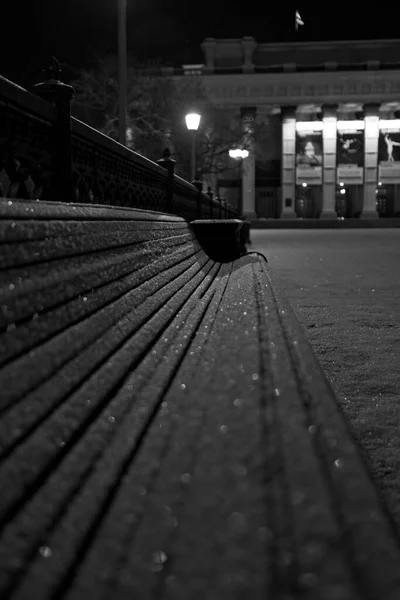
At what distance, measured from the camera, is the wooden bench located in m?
0.71

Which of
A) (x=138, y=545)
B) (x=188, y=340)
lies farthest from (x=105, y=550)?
(x=188, y=340)

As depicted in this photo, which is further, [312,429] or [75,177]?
Answer: [75,177]

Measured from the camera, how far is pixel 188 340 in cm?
198

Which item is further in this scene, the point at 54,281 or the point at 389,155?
the point at 389,155

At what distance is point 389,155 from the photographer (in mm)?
53438

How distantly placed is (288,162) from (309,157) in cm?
185

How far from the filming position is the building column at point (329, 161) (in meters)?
52.2

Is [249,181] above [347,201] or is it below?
above

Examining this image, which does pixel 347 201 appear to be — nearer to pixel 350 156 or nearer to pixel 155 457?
pixel 350 156

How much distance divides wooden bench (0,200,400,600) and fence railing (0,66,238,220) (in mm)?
794

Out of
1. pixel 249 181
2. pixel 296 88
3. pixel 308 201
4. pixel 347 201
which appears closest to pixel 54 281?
pixel 249 181

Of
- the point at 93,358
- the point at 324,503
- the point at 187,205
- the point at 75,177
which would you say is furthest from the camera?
the point at 187,205

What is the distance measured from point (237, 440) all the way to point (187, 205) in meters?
8.12

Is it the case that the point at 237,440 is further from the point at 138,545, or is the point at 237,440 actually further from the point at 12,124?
the point at 12,124
